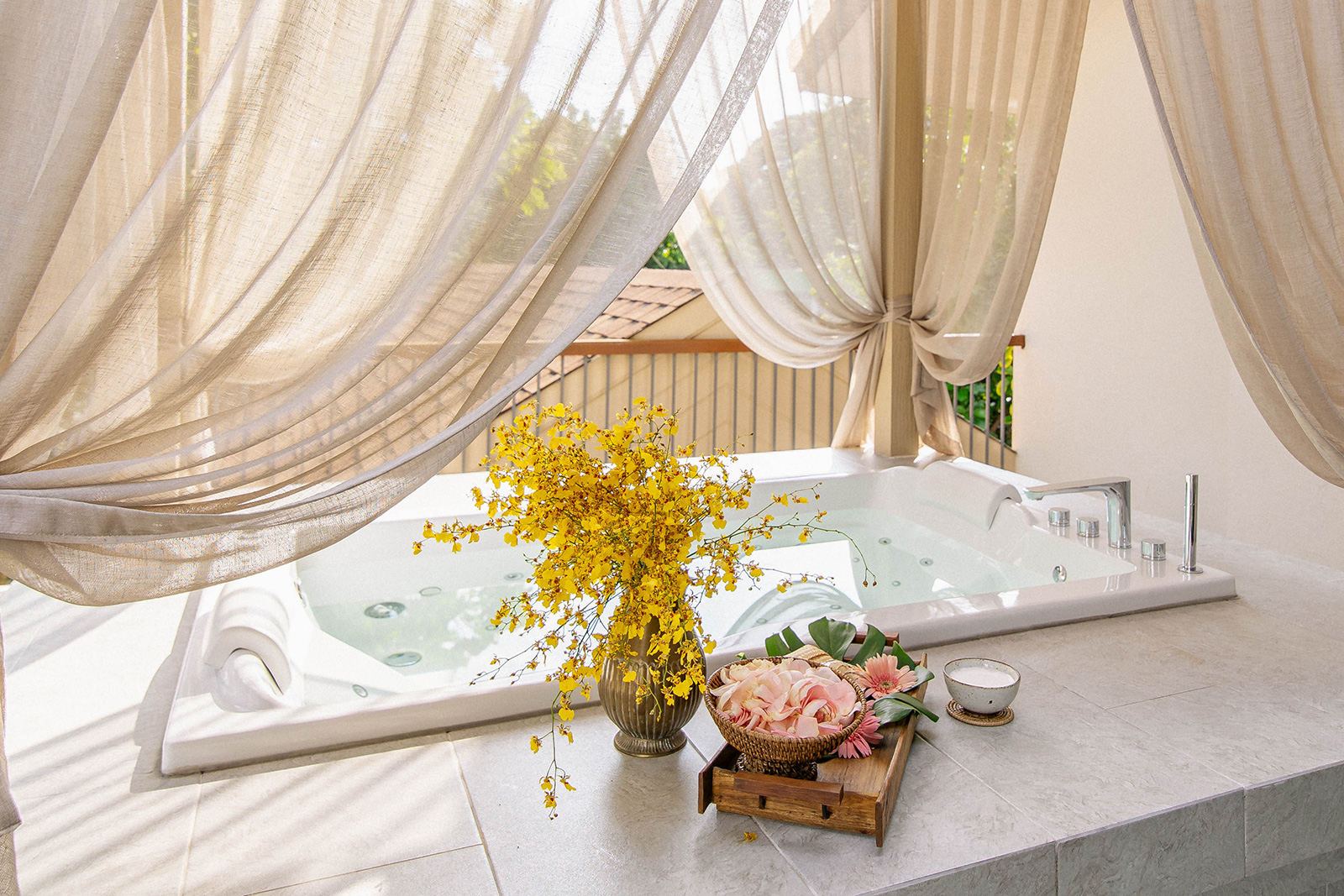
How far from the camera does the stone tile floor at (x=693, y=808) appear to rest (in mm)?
→ 1183

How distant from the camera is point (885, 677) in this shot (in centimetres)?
149

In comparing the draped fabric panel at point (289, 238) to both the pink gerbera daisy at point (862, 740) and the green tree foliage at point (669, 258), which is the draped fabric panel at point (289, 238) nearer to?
the pink gerbera daisy at point (862, 740)

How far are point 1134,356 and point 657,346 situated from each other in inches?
93.8

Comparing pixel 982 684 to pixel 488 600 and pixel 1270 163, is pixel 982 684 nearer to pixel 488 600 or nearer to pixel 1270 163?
pixel 1270 163

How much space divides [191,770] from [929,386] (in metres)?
2.77

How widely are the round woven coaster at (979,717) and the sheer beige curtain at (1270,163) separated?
1.00 meters

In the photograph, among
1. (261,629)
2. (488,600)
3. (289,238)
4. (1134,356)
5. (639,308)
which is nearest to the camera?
(289,238)

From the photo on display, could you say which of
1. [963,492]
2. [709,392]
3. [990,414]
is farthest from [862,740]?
[990,414]

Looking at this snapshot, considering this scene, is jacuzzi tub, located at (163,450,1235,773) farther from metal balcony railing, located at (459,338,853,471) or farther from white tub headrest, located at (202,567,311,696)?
metal balcony railing, located at (459,338,853,471)

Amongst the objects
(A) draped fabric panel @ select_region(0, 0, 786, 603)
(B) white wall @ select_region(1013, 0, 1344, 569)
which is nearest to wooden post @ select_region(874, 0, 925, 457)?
(B) white wall @ select_region(1013, 0, 1344, 569)

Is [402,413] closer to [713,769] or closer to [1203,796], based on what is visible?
[713,769]

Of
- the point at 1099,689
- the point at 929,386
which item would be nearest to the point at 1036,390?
the point at 929,386

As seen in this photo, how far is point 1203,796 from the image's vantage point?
1324 millimetres

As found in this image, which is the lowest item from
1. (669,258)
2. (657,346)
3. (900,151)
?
(657,346)
